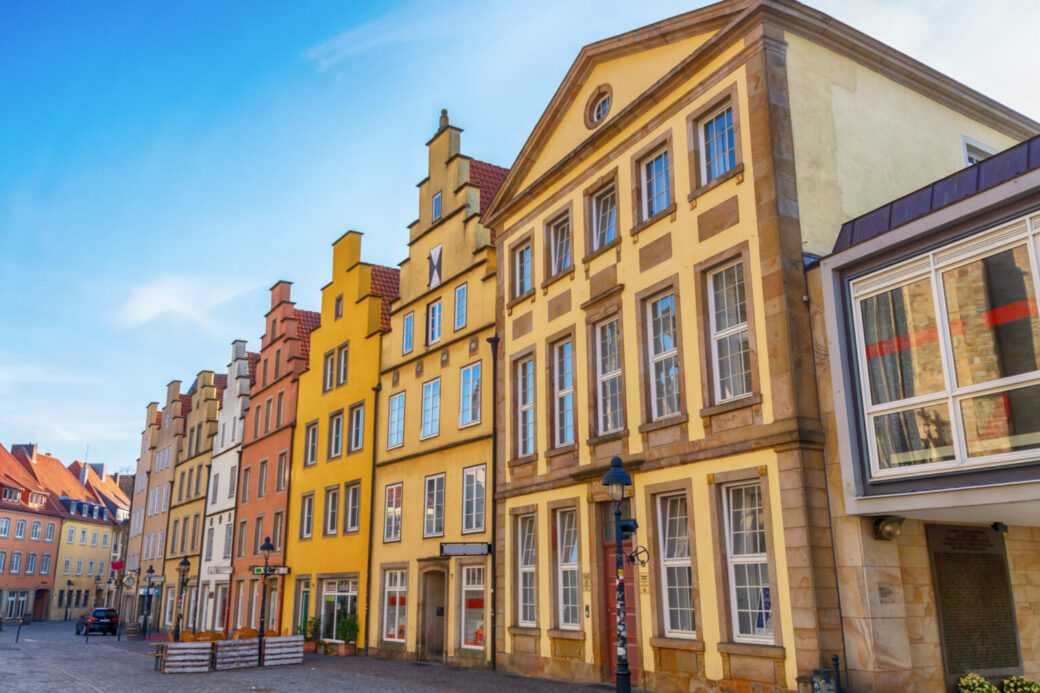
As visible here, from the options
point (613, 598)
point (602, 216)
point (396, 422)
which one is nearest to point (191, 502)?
point (396, 422)

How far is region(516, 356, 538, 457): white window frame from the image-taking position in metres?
20.8

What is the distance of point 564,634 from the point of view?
717 inches

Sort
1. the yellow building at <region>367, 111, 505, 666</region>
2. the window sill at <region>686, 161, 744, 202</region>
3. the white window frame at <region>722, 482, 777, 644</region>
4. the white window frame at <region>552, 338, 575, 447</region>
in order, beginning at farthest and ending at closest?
1. the yellow building at <region>367, 111, 505, 666</region>
2. the white window frame at <region>552, 338, 575, 447</region>
3. the window sill at <region>686, 161, 744, 202</region>
4. the white window frame at <region>722, 482, 777, 644</region>

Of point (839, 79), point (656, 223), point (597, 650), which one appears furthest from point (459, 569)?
point (839, 79)

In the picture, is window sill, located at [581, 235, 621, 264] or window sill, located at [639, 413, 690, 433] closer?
window sill, located at [639, 413, 690, 433]

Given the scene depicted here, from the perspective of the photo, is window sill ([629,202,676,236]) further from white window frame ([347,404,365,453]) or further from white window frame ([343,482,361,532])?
white window frame ([343,482,361,532])

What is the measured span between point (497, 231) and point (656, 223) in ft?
23.8

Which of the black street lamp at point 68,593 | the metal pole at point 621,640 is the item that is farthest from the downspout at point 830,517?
the black street lamp at point 68,593

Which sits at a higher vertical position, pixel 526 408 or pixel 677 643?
pixel 526 408

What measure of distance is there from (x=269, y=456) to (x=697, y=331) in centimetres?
2675

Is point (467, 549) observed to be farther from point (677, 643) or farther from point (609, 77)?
point (609, 77)

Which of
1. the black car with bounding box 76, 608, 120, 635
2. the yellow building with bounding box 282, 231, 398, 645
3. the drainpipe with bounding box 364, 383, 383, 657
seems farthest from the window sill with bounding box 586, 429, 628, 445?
the black car with bounding box 76, 608, 120, 635

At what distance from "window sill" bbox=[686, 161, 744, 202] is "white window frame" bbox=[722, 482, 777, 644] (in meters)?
5.16

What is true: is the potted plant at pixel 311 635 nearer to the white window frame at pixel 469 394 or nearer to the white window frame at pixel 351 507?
the white window frame at pixel 351 507
